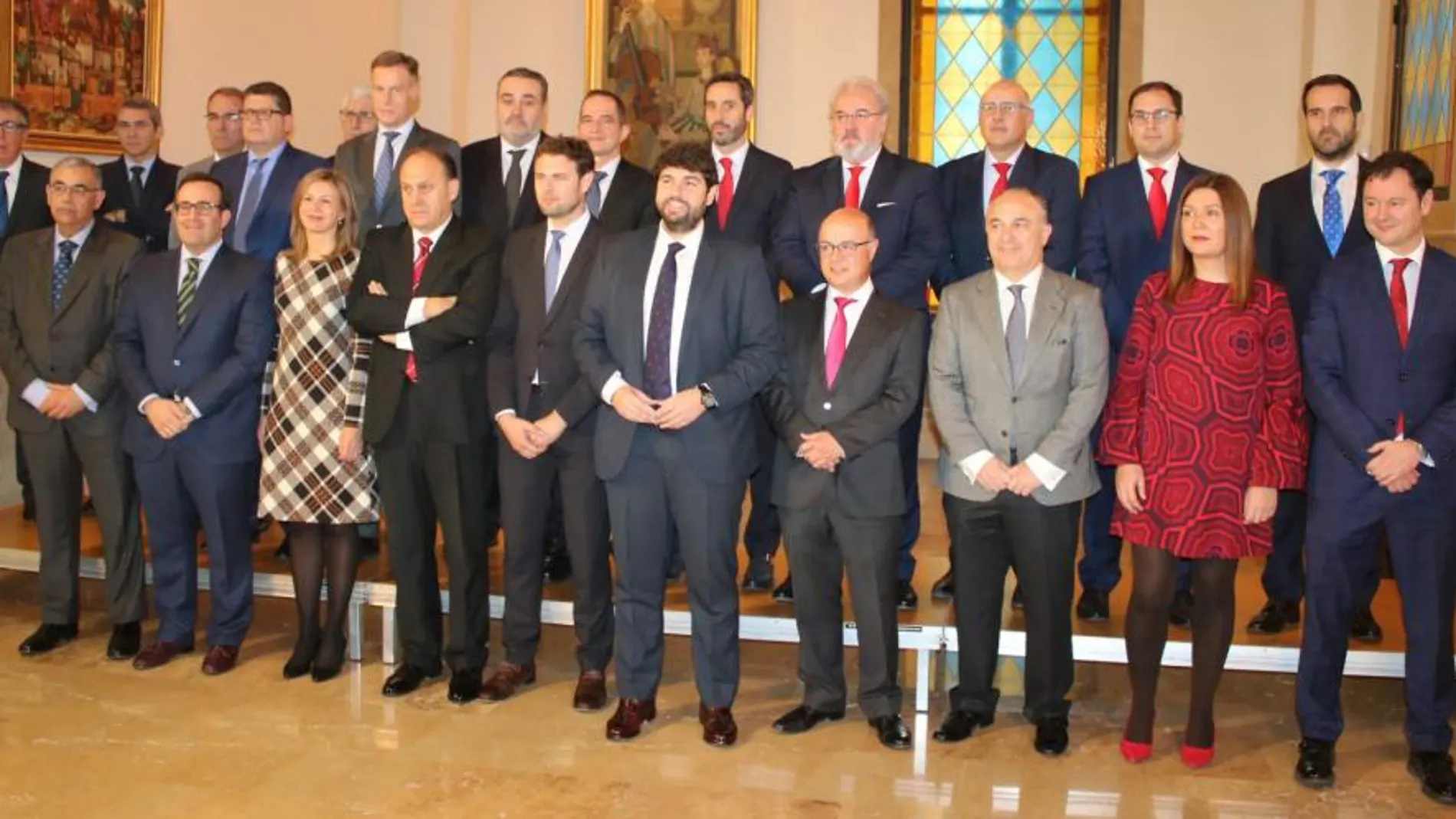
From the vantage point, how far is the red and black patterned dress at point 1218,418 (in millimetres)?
4004

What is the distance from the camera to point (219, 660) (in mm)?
4984

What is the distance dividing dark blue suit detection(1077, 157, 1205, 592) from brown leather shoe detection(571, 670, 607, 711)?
1623mm

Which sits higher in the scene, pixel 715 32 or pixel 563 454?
pixel 715 32

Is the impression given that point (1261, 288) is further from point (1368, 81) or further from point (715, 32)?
point (715, 32)

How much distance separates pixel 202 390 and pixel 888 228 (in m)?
2.31

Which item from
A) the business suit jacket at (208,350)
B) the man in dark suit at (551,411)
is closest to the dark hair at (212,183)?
the business suit jacket at (208,350)

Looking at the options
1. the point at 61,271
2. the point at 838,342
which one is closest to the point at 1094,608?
the point at 838,342

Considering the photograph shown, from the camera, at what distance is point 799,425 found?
4.34 metres

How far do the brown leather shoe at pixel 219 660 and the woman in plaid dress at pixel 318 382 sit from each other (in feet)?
1.83

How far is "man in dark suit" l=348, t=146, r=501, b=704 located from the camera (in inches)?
180

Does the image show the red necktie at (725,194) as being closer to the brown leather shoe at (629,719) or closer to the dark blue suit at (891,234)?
the dark blue suit at (891,234)

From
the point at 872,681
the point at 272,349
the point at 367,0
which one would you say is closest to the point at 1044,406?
the point at 872,681

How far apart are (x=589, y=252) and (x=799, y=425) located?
2.84 feet

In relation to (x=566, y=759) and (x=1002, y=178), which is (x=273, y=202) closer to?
(x=566, y=759)
